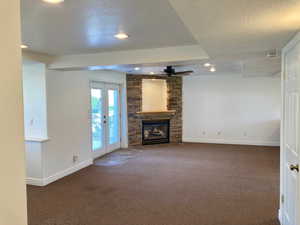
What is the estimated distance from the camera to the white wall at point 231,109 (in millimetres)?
7676

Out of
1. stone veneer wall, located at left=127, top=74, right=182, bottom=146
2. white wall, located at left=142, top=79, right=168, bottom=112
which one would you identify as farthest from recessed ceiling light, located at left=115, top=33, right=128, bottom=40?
white wall, located at left=142, top=79, right=168, bottom=112

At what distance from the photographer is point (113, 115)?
7289 millimetres

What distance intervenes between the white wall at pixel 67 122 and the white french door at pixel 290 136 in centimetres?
384

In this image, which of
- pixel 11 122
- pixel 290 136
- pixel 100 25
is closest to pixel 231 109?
pixel 290 136

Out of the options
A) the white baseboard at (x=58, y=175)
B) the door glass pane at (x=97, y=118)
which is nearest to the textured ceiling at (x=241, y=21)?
the white baseboard at (x=58, y=175)

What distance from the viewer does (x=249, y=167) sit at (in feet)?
17.7

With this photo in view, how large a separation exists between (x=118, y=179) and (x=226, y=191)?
6.56 ft

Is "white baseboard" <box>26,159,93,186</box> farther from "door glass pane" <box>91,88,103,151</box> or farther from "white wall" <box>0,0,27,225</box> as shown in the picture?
"white wall" <box>0,0,27,225</box>

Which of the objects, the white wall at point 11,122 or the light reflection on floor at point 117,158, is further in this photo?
the light reflection on floor at point 117,158

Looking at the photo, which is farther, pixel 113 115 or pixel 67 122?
→ pixel 113 115

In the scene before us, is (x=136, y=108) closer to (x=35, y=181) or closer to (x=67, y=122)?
(x=67, y=122)

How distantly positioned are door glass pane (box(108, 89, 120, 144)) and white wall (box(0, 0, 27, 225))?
635 cm

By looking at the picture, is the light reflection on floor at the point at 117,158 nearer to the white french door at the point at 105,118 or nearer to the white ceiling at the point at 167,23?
the white french door at the point at 105,118

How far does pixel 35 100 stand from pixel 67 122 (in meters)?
0.79
